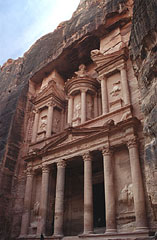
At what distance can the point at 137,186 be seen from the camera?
1050 centimetres

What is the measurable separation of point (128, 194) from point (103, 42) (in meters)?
12.4

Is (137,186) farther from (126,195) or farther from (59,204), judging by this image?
(59,204)

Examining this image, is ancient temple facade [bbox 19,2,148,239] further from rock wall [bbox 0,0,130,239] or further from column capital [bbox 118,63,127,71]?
rock wall [bbox 0,0,130,239]

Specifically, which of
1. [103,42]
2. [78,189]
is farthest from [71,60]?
[78,189]

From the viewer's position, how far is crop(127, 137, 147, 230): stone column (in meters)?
9.75

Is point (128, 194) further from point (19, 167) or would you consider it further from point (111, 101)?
point (19, 167)

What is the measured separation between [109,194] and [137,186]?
1.52m

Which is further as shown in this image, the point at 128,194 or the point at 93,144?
the point at 93,144

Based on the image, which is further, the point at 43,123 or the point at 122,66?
the point at 43,123

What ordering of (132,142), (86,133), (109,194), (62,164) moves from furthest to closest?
1. (62,164)
2. (86,133)
3. (132,142)
4. (109,194)

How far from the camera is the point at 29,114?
20891 mm

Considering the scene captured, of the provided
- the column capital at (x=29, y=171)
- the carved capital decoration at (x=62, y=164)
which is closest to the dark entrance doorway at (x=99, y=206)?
the carved capital decoration at (x=62, y=164)

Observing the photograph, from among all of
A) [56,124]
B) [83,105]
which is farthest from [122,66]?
[56,124]

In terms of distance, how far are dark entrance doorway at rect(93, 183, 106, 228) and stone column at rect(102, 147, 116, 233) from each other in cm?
344
